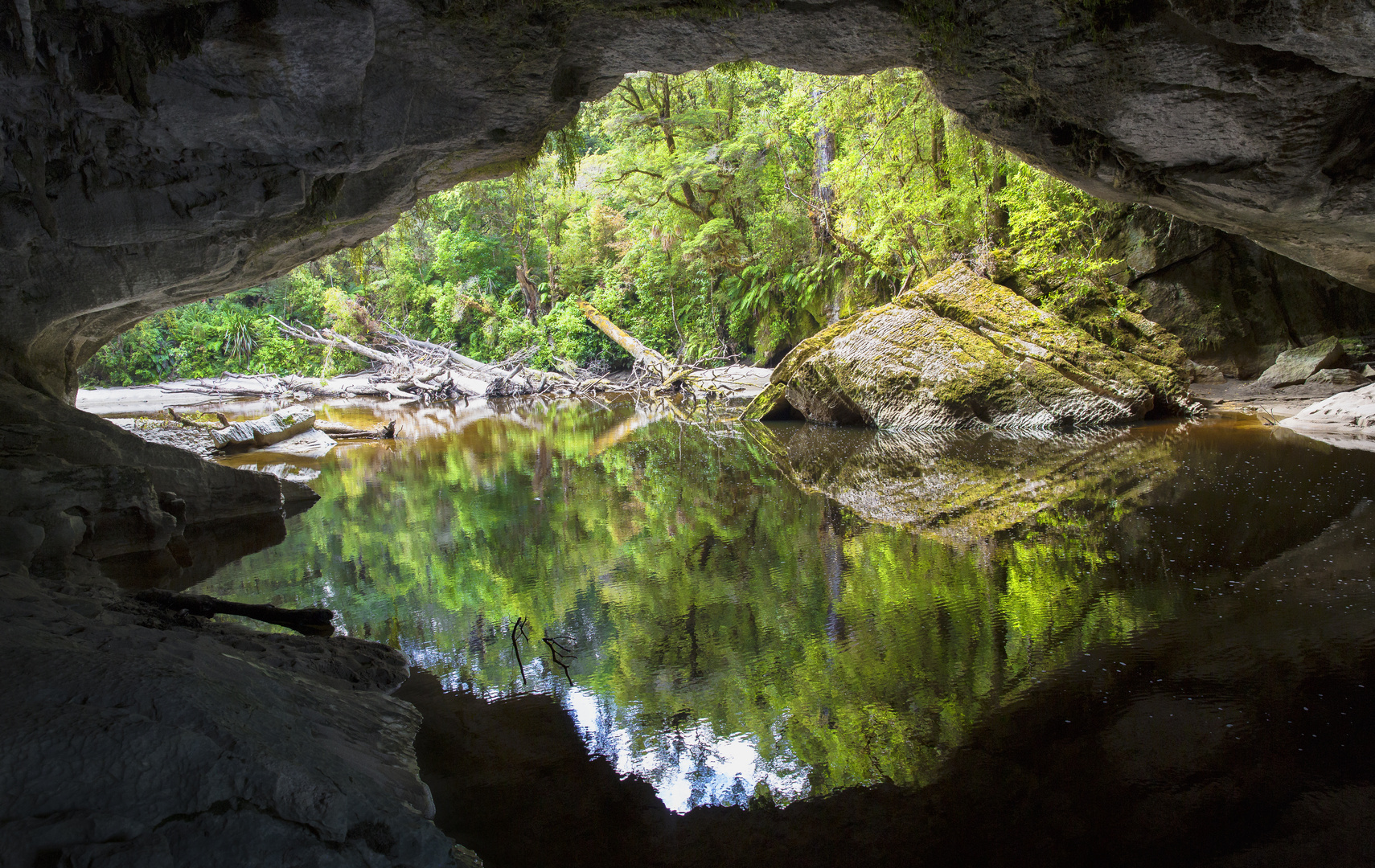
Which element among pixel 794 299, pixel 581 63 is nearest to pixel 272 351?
pixel 794 299

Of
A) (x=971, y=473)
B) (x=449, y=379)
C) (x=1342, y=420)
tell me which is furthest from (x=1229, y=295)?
(x=449, y=379)

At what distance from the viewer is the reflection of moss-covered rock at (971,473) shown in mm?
5789

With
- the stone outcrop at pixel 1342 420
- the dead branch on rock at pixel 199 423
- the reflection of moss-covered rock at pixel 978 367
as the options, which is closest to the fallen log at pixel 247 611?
the dead branch on rock at pixel 199 423

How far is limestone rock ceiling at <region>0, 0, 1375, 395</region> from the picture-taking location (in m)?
3.66

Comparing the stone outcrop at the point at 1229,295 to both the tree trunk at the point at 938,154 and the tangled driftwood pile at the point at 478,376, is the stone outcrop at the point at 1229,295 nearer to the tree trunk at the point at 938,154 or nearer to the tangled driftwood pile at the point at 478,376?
the tree trunk at the point at 938,154

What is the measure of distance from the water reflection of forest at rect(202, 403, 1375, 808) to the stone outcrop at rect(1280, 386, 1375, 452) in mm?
1233

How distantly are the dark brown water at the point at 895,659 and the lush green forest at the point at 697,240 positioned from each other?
325 centimetres

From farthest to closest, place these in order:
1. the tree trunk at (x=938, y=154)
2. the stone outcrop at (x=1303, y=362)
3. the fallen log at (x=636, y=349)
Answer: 1. the fallen log at (x=636, y=349)
2. the tree trunk at (x=938, y=154)
3. the stone outcrop at (x=1303, y=362)

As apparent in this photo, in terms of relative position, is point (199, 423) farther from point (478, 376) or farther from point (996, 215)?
point (996, 215)

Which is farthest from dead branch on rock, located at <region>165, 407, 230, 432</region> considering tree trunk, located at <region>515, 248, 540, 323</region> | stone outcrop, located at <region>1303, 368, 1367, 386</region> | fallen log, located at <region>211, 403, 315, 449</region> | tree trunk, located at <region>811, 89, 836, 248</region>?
stone outcrop, located at <region>1303, 368, 1367, 386</region>

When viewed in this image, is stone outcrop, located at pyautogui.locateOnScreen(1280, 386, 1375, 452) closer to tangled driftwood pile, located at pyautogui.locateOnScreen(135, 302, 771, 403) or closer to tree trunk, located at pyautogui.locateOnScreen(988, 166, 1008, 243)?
tree trunk, located at pyautogui.locateOnScreen(988, 166, 1008, 243)

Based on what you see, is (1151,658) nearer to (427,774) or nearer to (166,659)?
(427,774)

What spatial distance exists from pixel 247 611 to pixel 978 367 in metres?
9.37

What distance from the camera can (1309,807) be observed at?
2.21 meters
